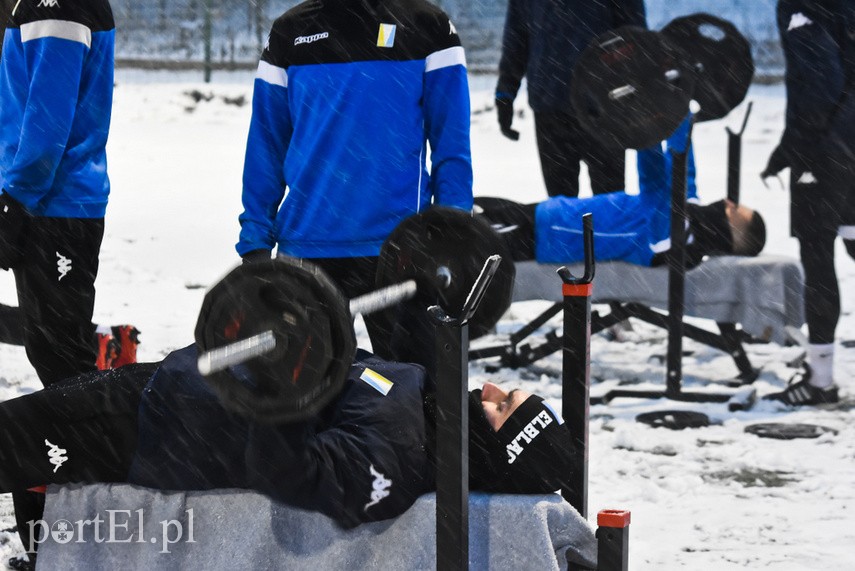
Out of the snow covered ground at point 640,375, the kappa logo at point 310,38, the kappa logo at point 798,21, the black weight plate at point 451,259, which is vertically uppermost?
the kappa logo at point 798,21

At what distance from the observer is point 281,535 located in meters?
2.71

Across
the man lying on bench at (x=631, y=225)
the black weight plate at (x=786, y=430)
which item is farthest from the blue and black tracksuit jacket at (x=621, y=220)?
the black weight plate at (x=786, y=430)

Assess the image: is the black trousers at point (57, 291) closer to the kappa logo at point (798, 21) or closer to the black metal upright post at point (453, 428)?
the black metal upright post at point (453, 428)

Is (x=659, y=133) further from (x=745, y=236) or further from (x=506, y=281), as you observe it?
(x=506, y=281)

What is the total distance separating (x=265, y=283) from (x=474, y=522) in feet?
2.50

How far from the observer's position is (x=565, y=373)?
2.95 m

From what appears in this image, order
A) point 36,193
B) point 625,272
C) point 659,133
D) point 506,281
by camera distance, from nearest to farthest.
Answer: point 506,281 < point 36,193 < point 659,133 < point 625,272

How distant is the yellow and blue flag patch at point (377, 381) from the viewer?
2773mm

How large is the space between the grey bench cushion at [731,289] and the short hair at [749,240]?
0.05 m

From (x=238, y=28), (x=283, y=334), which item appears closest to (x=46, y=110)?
(x=283, y=334)

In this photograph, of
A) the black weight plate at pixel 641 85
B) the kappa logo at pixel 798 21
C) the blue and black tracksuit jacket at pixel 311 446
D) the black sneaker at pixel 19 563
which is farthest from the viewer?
the kappa logo at pixel 798 21

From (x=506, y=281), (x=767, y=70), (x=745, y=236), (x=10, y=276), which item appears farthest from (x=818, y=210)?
(x=767, y=70)

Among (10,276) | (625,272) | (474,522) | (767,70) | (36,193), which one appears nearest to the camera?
(474,522)

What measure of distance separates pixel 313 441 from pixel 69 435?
1.94ft
